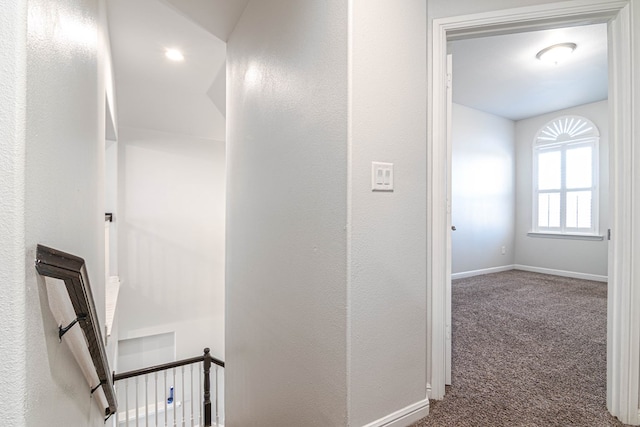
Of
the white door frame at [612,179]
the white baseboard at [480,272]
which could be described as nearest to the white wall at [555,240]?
the white baseboard at [480,272]

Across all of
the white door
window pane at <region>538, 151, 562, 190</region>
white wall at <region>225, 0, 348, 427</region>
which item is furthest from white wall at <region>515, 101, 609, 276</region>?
white wall at <region>225, 0, 348, 427</region>

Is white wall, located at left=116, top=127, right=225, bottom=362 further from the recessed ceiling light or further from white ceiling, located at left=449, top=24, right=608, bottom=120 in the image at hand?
white ceiling, located at left=449, top=24, right=608, bottom=120

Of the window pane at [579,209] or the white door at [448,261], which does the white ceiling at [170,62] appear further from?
the window pane at [579,209]

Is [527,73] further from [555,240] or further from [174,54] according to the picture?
[174,54]

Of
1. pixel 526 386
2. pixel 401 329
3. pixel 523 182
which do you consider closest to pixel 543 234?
pixel 523 182

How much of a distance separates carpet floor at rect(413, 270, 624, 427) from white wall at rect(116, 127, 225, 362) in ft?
13.0

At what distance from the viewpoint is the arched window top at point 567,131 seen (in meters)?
4.73

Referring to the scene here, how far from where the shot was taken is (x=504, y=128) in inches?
216

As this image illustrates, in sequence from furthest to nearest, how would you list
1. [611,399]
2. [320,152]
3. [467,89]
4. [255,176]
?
[467,89] < [255,176] < [611,399] < [320,152]

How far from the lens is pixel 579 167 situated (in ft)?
16.0

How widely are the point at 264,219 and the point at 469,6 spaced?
161cm

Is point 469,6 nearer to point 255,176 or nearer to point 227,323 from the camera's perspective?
point 255,176

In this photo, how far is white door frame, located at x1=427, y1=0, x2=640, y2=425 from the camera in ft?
4.82

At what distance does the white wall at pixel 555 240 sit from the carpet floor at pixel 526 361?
972 millimetres
